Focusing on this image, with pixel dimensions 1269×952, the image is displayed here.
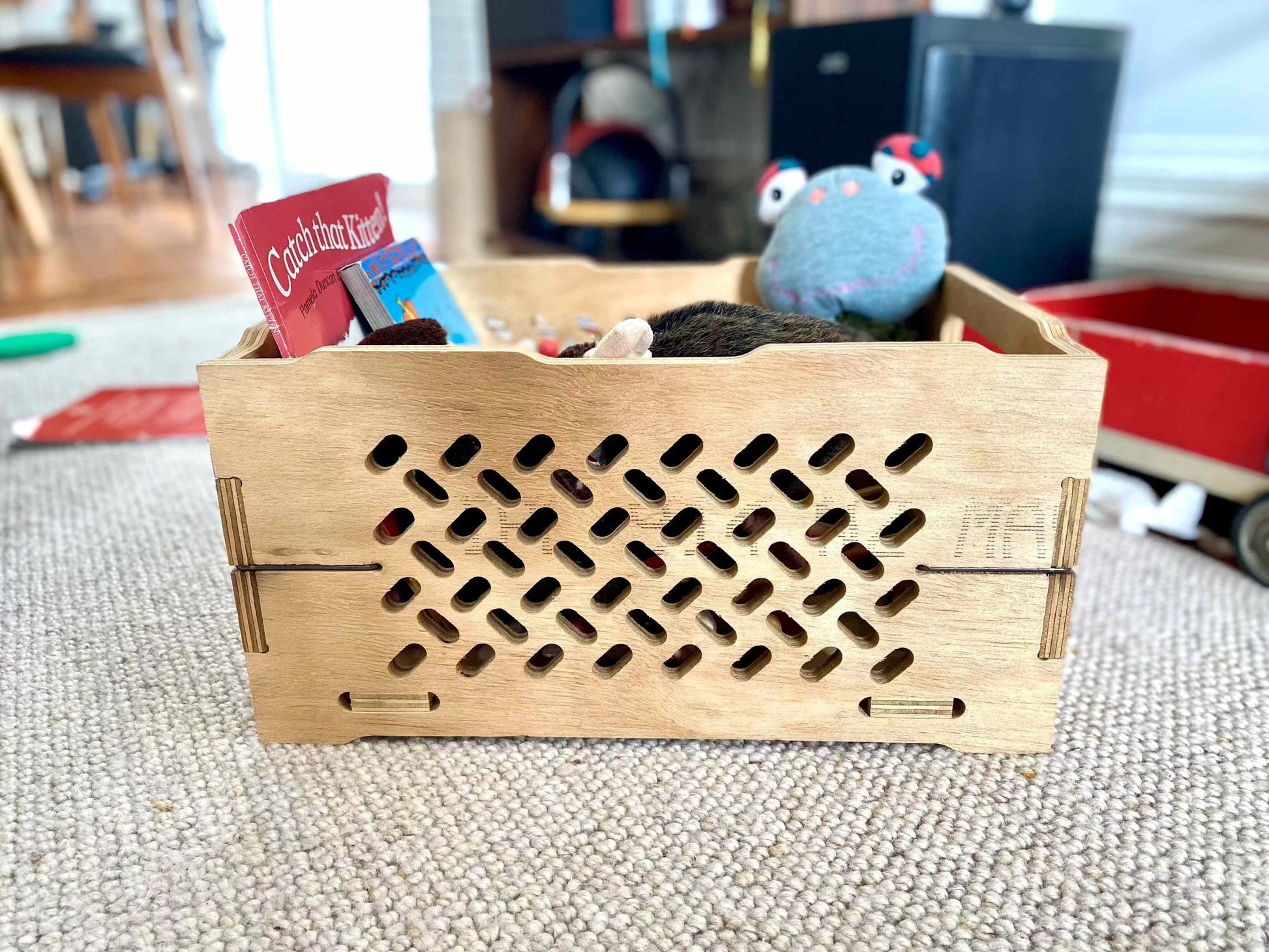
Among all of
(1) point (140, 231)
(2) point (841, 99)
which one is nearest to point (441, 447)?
(2) point (841, 99)

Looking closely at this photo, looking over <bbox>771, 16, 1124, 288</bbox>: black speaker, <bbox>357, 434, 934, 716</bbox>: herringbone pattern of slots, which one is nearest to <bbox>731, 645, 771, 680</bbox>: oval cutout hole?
<bbox>357, 434, 934, 716</bbox>: herringbone pattern of slots

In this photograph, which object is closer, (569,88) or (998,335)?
(998,335)

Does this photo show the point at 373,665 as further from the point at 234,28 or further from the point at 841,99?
the point at 234,28

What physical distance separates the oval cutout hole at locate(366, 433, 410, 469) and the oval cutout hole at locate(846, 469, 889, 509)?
0.83ft

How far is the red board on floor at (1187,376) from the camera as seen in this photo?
2.73 feet

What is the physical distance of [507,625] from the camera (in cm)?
57

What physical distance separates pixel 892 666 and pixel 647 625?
152 mm

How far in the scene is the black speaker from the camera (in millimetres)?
1116

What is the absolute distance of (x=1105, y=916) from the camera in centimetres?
45

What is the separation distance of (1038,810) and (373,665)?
396mm

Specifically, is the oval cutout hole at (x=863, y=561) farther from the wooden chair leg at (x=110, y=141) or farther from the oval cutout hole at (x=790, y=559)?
the wooden chair leg at (x=110, y=141)

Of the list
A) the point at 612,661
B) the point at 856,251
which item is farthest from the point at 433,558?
the point at 856,251

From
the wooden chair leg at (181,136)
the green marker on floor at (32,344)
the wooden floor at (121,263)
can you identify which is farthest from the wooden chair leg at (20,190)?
the green marker on floor at (32,344)

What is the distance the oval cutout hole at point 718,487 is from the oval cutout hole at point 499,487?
0.11 m
